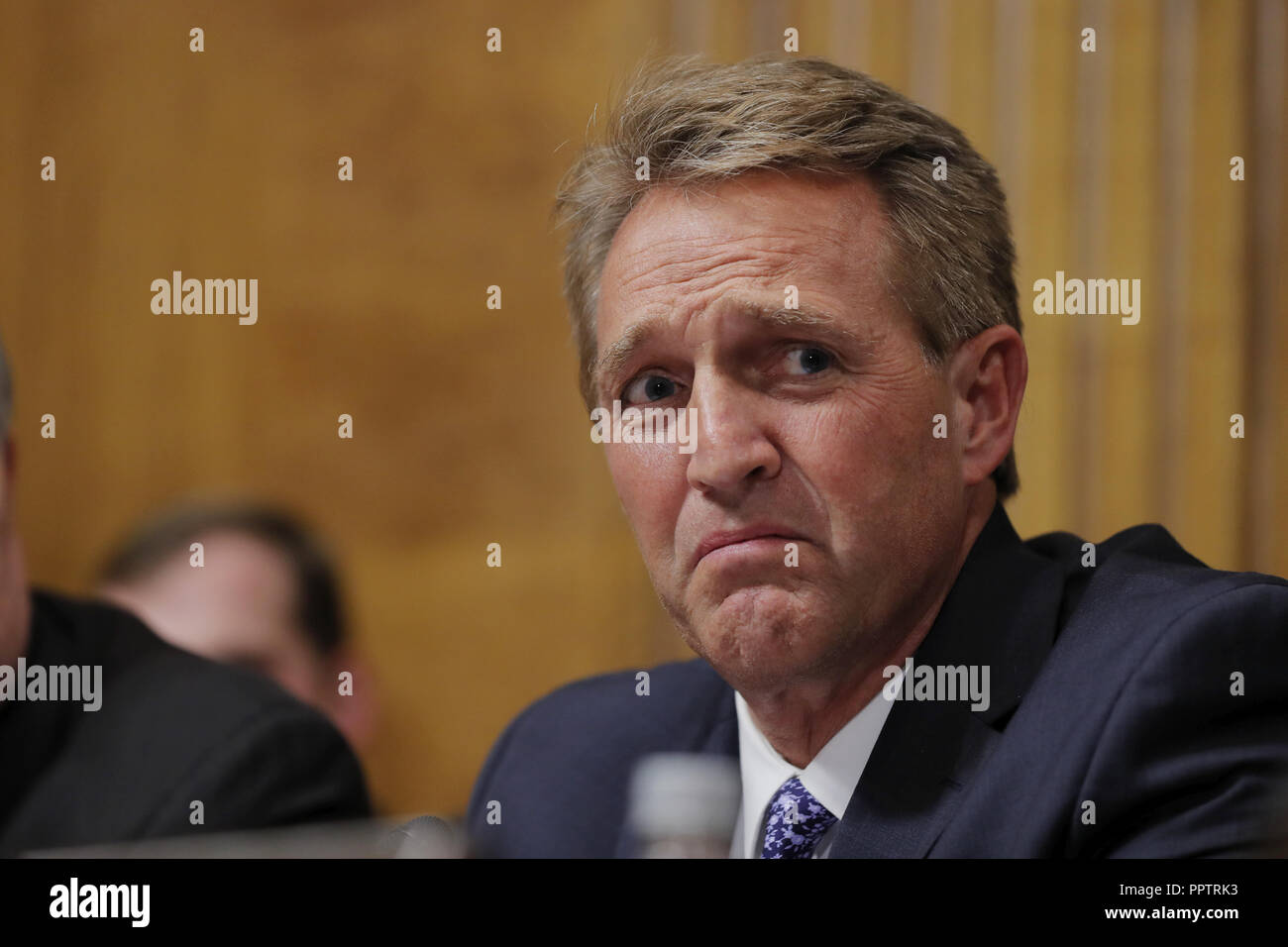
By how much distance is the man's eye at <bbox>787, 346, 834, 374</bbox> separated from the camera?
60.7 inches

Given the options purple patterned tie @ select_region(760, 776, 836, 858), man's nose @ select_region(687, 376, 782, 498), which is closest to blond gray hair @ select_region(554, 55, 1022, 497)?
man's nose @ select_region(687, 376, 782, 498)

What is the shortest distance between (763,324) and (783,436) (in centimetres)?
12

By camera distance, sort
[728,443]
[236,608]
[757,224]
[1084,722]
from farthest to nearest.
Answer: [236,608] < [757,224] < [728,443] < [1084,722]

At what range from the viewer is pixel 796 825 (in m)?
1.58

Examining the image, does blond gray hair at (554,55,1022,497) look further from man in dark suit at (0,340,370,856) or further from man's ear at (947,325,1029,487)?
man in dark suit at (0,340,370,856)

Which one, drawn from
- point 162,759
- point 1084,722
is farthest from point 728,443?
point 162,759

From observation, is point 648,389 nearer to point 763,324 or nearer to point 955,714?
point 763,324

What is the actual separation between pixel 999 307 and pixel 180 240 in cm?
298

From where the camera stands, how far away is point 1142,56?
266 centimetres

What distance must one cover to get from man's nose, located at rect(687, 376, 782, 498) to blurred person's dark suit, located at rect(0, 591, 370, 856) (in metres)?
0.68

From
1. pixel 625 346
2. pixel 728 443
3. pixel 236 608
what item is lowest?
pixel 236 608
